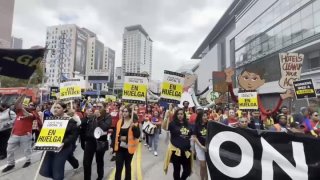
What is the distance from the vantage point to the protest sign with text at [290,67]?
11281mm

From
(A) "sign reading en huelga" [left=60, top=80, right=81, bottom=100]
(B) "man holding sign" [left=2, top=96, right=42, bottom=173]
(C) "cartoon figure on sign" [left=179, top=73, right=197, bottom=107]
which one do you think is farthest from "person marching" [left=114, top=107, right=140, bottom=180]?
(A) "sign reading en huelga" [left=60, top=80, right=81, bottom=100]

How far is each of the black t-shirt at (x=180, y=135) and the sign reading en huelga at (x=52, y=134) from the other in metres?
2.14

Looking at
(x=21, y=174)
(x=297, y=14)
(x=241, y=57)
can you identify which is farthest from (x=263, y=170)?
(x=241, y=57)

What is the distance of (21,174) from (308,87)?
9.26 meters

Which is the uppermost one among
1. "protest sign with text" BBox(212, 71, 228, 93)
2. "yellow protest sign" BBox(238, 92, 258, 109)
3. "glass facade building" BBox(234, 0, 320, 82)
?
"glass facade building" BBox(234, 0, 320, 82)

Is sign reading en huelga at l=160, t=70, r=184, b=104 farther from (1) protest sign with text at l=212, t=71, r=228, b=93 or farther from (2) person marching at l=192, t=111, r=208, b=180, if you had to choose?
(1) protest sign with text at l=212, t=71, r=228, b=93

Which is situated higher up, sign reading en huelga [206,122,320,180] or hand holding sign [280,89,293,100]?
hand holding sign [280,89,293,100]

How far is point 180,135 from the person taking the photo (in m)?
6.70

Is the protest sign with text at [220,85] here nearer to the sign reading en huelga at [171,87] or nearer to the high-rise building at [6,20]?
the sign reading en huelga at [171,87]

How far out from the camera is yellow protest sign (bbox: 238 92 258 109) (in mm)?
11273

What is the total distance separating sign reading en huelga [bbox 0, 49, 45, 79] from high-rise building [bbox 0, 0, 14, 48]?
91.9 meters

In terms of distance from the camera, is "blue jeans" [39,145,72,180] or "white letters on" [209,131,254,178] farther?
"blue jeans" [39,145,72,180]

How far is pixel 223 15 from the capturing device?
237 ft

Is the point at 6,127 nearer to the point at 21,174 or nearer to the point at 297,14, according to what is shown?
the point at 21,174
